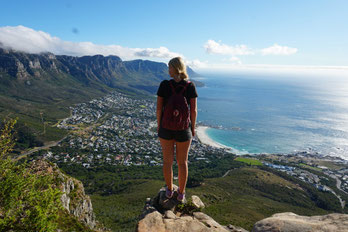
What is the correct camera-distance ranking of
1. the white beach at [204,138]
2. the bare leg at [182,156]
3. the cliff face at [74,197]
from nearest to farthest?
the bare leg at [182,156]
the cliff face at [74,197]
the white beach at [204,138]

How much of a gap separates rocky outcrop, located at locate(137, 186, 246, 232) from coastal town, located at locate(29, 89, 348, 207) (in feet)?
233

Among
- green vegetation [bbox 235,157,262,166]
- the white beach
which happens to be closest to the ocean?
the white beach

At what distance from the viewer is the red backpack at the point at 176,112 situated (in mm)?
4906

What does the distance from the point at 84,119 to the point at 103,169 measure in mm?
66984

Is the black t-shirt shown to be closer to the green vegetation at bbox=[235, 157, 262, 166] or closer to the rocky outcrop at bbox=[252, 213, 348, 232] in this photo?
the rocky outcrop at bbox=[252, 213, 348, 232]

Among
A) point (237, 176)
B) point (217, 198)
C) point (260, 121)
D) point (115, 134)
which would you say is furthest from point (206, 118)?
point (217, 198)

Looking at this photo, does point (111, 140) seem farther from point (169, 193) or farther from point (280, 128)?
point (169, 193)

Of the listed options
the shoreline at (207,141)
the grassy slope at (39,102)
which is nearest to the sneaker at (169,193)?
the shoreline at (207,141)

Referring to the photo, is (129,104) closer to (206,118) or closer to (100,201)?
(206,118)

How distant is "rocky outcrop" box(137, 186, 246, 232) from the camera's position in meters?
5.25

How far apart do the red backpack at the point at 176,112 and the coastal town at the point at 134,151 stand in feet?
241

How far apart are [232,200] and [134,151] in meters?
55.5

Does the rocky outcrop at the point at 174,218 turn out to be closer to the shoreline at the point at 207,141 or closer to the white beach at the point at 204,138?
the shoreline at the point at 207,141

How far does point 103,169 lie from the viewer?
68375 millimetres
